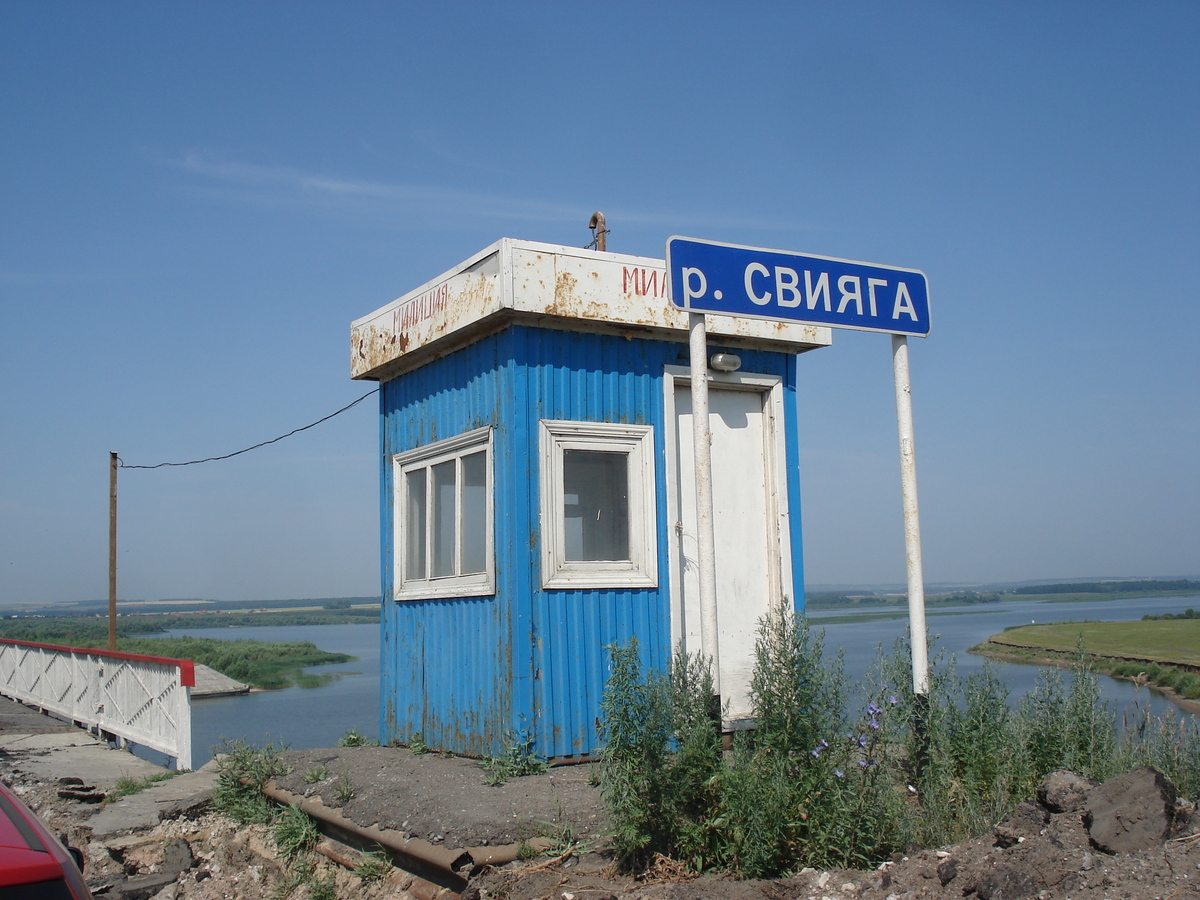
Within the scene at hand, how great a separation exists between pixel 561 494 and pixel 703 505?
5.30ft

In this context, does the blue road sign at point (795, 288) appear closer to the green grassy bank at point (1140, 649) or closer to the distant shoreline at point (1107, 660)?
the distant shoreline at point (1107, 660)

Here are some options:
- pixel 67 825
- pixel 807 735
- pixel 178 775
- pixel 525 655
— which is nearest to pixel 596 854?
pixel 807 735

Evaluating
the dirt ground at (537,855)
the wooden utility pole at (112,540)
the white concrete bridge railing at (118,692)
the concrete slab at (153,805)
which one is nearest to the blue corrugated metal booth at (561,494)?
the dirt ground at (537,855)

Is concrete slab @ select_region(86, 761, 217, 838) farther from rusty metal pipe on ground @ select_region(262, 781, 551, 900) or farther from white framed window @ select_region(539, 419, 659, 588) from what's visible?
white framed window @ select_region(539, 419, 659, 588)

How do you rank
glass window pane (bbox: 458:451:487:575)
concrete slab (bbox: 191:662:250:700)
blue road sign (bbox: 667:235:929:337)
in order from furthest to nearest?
concrete slab (bbox: 191:662:250:700)
glass window pane (bbox: 458:451:487:575)
blue road sign (bbox: 667:235:929:337)

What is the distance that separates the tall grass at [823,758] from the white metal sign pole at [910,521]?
0.69ft

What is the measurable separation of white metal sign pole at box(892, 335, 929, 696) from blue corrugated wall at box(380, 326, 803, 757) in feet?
4.47

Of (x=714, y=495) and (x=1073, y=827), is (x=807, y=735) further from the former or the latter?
(x=714, y=495)

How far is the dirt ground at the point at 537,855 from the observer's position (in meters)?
3.52

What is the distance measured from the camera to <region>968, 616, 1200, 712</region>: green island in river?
14617 mm

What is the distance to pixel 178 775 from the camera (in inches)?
372

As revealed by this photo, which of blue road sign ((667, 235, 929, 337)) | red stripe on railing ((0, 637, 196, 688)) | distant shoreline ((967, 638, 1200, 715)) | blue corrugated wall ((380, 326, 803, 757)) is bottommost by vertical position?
distant shoreline ((967, 638, 1200, 715))

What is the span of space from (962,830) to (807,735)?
892mm

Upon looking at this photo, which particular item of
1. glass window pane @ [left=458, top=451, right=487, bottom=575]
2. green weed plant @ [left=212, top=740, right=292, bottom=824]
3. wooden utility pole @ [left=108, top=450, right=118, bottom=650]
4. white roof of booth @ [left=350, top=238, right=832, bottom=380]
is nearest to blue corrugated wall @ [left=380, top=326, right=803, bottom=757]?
white roof of booth @ [left=350, top=238, right=832, bottom=380]
